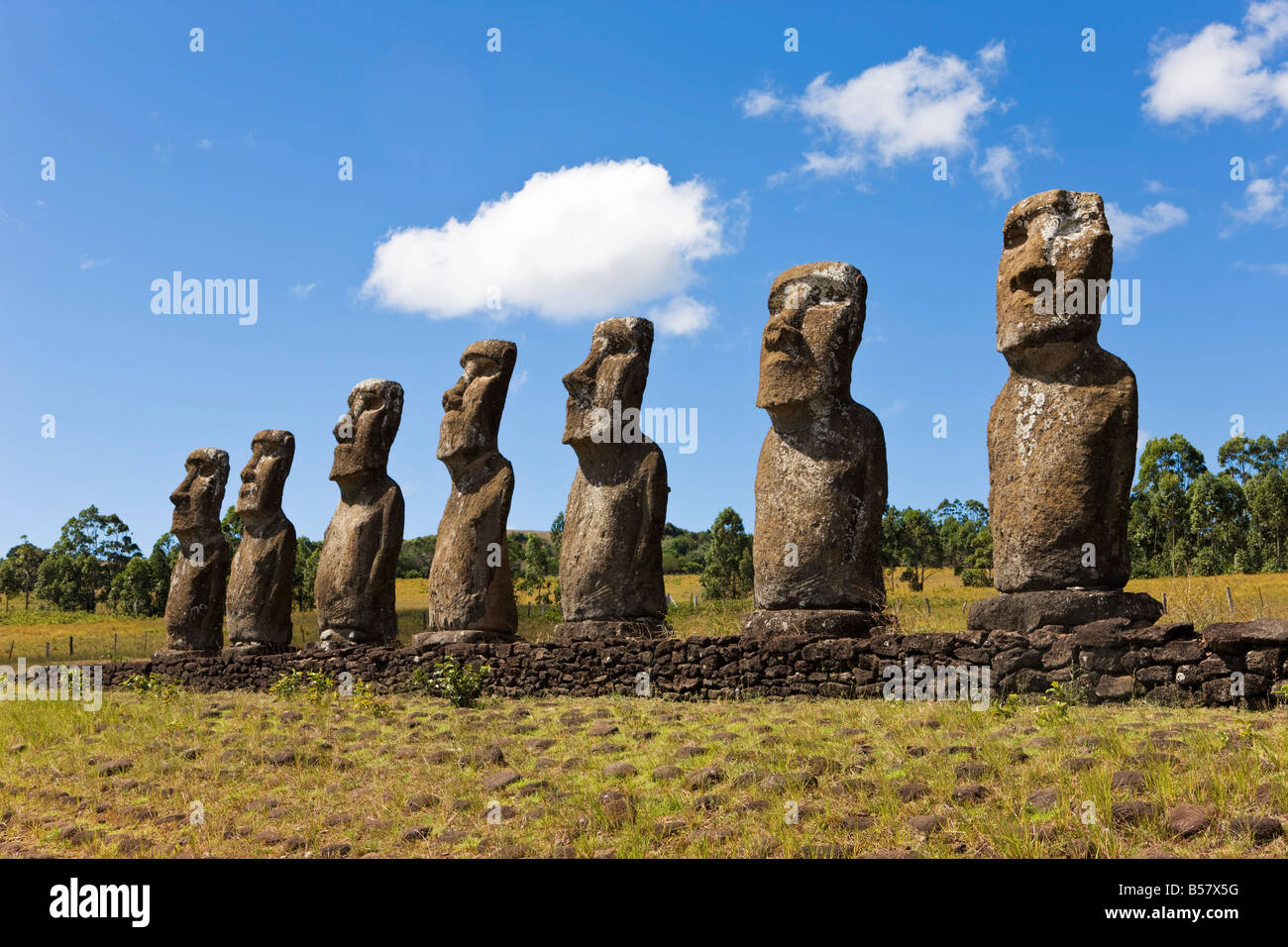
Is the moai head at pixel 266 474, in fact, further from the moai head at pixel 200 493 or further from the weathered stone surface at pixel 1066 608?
the weathered stone surface at pixel 1066 608

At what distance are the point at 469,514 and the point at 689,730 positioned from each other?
601 cm

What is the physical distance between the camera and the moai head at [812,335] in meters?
11.2

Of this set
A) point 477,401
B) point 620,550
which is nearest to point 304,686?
point 477,401

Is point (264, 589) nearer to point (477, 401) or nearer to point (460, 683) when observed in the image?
point (477, 401)

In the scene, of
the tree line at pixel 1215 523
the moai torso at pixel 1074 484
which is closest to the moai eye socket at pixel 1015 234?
the moai torso at pixel 1074 484

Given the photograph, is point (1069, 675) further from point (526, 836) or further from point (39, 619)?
point (39, 619)

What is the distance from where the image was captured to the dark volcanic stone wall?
27.1ft

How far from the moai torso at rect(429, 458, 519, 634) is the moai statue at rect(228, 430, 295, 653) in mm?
3908

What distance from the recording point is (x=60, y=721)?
13633mm

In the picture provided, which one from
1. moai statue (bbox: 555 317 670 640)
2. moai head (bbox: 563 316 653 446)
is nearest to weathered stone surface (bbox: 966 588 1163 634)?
moai statue (bbox: 555 317 670 640)

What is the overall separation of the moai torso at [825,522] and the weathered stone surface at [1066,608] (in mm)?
1574

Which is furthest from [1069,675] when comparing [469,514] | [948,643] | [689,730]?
[469,514]

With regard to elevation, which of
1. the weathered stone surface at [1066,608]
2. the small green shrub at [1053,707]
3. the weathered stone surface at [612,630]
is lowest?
the small green shrub at [1053,707]

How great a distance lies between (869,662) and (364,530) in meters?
8.25
